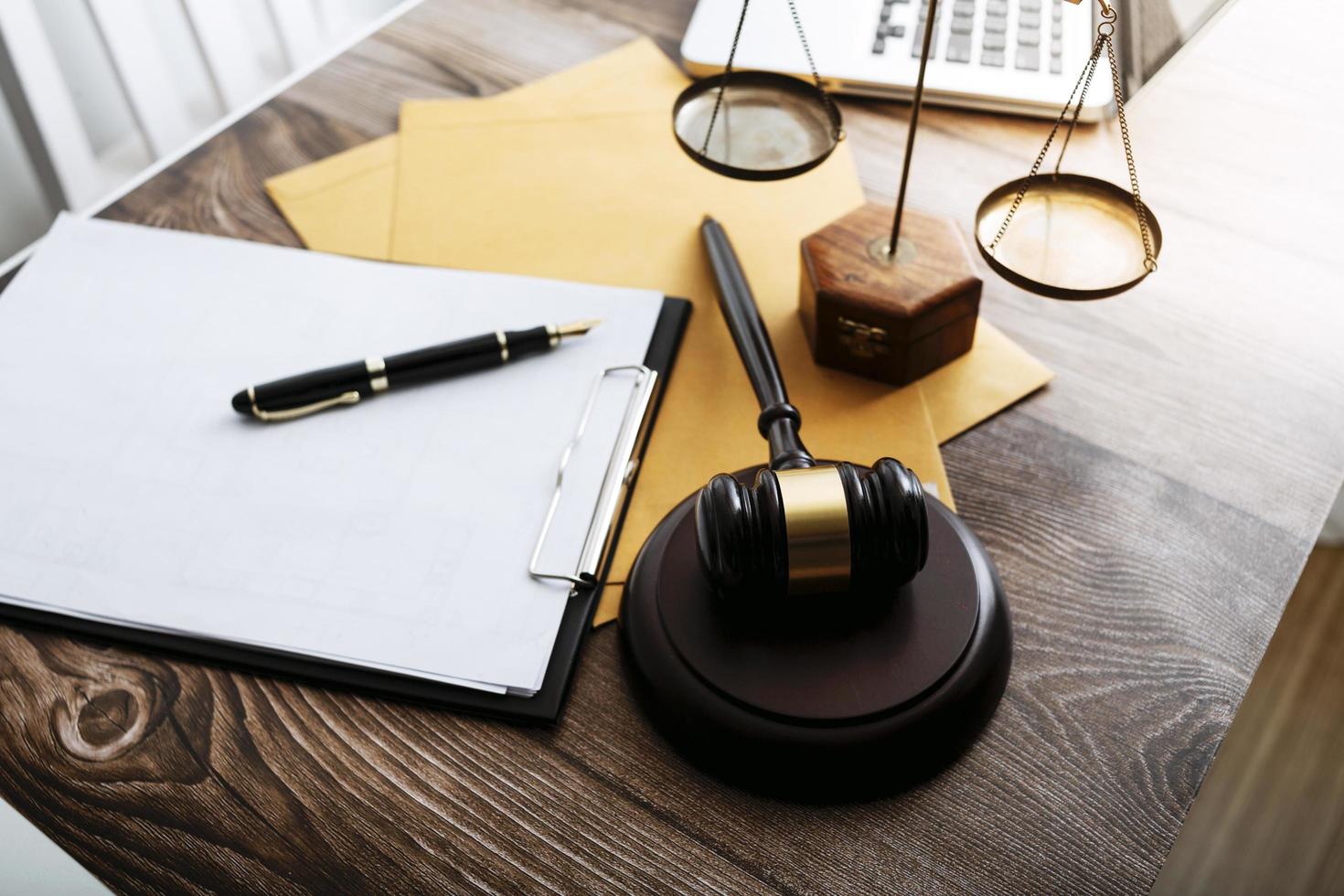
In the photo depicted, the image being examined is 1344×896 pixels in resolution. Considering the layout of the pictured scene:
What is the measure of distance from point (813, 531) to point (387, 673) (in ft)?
0.82

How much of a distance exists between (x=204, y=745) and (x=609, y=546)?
9.7 inches

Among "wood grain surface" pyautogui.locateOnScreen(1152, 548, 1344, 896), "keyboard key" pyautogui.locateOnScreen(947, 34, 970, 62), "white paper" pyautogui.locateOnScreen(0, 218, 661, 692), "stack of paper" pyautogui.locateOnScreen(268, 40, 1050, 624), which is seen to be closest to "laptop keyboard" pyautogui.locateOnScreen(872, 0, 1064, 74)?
"keyboard key" pyautogui.locateOnScreen(947, 34, 970, 62)

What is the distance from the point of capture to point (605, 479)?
0.67 metres

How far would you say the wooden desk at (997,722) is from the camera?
21.2 inches

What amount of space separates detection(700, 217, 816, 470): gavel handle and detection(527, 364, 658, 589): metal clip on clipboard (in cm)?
7

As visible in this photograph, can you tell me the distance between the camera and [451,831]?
0.55m

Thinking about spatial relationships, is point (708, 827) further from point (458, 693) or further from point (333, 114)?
point (333, 114)

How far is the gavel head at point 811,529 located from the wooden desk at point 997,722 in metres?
Answer: 0.11

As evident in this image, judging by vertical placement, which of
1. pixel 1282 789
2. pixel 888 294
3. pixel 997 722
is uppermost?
pixel 888 294

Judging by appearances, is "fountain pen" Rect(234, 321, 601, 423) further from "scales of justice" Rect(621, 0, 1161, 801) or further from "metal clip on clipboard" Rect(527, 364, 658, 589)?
"scales of justice" Rect(621, 0, 1161, 801)

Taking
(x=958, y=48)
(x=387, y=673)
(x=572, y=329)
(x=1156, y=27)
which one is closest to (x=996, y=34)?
(x=958, y=48)

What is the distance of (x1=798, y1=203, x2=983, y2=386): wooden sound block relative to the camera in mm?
695

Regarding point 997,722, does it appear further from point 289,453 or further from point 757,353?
point 289,453

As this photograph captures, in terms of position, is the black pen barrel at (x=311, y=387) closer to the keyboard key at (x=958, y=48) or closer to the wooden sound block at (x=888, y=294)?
the wooden sound block at (x=888, y=294)
